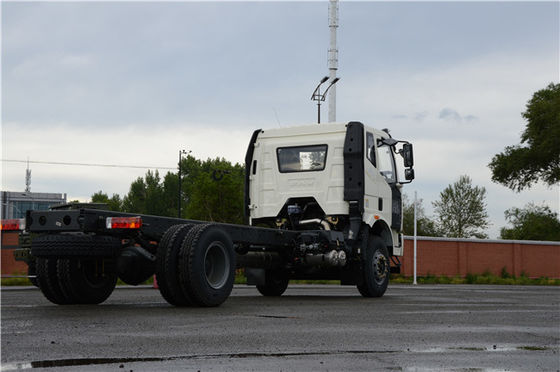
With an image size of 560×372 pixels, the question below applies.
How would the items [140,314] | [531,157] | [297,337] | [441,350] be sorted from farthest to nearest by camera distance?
1. [531,157]
2. [140,314]
3. [297,337]
4. [441,350]

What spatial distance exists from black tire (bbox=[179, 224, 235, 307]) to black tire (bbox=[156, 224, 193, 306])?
9 centimetres

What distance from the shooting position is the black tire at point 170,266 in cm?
1010

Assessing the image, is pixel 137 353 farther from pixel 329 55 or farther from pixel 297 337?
pixel 329 55

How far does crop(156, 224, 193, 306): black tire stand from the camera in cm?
1010

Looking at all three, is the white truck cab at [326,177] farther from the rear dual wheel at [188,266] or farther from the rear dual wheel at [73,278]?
the rear dual wheel at [73,278]

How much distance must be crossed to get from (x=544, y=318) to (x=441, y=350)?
4671mm

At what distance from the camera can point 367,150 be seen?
14.7 m

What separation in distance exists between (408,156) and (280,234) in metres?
3.62

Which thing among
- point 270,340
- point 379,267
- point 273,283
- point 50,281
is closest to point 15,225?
point 273,283

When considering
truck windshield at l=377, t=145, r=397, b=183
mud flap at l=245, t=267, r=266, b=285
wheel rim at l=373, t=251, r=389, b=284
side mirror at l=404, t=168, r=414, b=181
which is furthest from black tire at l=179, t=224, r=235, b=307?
side mirror at l=404, t=168, r=414, b=181

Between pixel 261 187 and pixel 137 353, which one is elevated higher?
pixel 261 187

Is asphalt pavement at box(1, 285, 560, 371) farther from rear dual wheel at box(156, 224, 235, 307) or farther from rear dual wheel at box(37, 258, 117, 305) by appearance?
rear dual wheel at box(37, 258, 117, 305)

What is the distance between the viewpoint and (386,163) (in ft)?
50.8

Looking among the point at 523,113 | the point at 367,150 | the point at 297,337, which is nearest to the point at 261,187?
the point at 367,150
